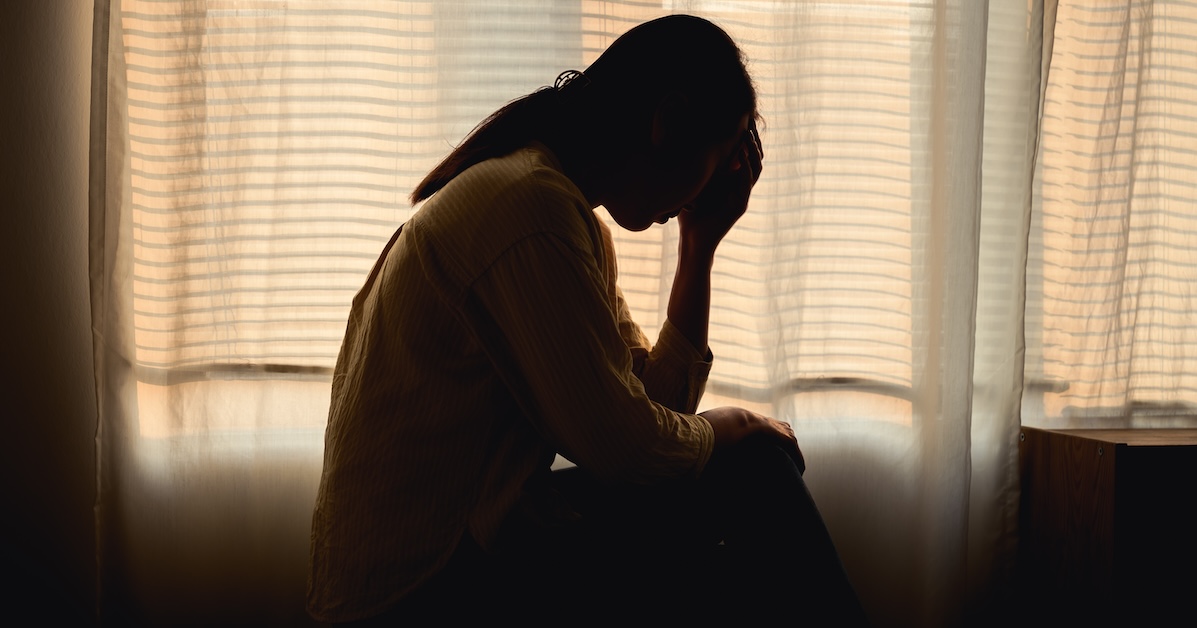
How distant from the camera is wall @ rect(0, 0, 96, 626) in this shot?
132 cm

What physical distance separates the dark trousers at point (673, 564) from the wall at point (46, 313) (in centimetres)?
88

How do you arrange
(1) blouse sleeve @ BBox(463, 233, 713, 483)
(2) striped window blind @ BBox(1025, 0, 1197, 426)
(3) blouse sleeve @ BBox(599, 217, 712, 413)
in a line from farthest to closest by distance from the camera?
(2) striped window blind @ BBox(1025, 0, 1197, 426) < (3) blouse sleeve @ BBox(599, 217, 712, 413) < (1) blouse sleeve @ BBox(463, 233, 713, 483)

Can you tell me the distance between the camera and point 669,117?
35.7 inches

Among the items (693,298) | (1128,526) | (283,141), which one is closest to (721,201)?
(693,298)

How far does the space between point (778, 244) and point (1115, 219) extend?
2.11 ft

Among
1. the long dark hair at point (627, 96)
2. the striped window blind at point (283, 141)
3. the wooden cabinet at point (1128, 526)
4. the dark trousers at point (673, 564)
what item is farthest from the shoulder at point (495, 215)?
the wooden cabinet at point (1128, 526)

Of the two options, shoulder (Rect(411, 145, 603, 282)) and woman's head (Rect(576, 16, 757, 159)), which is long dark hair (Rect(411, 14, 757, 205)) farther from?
shoulder (Rect(411, 145, 603, 282))

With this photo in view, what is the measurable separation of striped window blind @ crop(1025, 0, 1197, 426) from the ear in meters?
0.91

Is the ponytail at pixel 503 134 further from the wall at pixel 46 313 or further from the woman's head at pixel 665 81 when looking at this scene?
the wall at pixel 46 313

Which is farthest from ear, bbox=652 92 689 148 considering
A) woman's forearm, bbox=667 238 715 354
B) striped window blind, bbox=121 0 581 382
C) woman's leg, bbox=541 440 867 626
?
striped window blind, bbox=121 0 581 382

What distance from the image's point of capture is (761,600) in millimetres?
872

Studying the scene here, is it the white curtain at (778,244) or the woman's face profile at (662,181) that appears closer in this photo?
the woman's face profile at (662,181)

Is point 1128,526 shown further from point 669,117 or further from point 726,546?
point 669,117

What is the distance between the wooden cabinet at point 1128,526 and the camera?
1290mm
